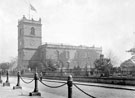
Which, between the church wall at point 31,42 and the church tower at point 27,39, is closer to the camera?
the church tower at point 27,39

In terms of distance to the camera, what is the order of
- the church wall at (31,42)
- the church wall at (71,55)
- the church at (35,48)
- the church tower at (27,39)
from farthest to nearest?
the church wall at (71,55) → the church wall at (31,42) → the church at (35,48) → the church tower at (27,39)

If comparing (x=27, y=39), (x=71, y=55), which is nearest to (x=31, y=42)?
(x=27, y=39)

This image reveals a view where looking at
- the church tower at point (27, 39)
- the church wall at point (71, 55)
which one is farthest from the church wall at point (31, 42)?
the church wall at point (71, 55)

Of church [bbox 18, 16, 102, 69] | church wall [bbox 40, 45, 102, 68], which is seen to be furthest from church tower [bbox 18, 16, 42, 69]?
church wall [bbox 40, 45, 102, 68]

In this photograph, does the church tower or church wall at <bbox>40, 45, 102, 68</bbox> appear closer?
the church tower

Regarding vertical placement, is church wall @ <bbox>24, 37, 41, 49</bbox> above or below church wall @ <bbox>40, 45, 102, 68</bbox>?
above

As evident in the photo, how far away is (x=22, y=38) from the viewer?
6306 centimetres

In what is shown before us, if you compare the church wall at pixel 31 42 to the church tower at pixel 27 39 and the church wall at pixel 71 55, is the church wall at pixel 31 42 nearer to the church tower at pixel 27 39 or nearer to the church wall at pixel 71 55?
the church tower at pixel 27 39

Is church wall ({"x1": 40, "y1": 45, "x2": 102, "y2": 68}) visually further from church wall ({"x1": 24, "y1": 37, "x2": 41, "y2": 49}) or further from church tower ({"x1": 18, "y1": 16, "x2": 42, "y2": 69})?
church tower ({"x1": 18, "y1": 16, "x2": 42, "y2": 69})

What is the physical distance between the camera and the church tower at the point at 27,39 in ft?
204

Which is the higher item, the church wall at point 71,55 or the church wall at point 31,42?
the church wall at point 31,42

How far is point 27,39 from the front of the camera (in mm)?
62562

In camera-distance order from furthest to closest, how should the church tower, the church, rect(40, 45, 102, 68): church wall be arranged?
rect(40, 45, 102, 68): church wall, the church, the church tower

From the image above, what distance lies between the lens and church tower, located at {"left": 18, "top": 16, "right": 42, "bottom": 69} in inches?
2446
